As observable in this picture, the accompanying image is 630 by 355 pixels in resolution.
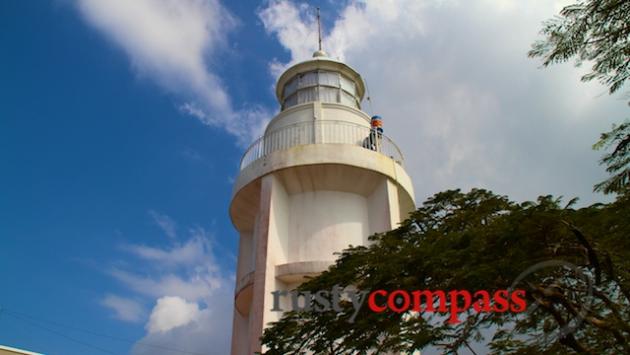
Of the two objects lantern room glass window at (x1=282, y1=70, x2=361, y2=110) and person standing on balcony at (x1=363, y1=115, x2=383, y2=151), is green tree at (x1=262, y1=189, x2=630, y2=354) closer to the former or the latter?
person standing on balcony at (x1=363, y1=115, x2=383, y2=151)

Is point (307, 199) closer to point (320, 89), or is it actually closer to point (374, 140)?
point (374, 140)

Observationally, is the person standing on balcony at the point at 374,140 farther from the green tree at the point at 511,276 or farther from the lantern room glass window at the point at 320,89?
the green tree at the point at 511,276

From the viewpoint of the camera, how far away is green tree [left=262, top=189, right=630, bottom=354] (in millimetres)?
6730

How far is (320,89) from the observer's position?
19125 millimetres

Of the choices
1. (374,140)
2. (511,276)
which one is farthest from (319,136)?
(511,276)

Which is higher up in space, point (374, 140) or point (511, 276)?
point (374, 140)

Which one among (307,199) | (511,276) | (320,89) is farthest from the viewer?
(320,89)

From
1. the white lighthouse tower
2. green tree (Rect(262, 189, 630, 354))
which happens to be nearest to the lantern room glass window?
the white lighthouse tower

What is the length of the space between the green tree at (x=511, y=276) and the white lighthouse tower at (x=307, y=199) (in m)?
5.54

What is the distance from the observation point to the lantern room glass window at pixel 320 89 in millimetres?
19078

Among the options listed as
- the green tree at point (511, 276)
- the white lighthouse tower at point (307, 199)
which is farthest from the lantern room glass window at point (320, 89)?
the green tree at point (511, 276)

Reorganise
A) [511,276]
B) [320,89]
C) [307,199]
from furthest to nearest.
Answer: [320,89], [307,199], [511,276]

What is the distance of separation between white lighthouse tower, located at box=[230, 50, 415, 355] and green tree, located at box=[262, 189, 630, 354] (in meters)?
5.54

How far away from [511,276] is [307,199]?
31.9ft
